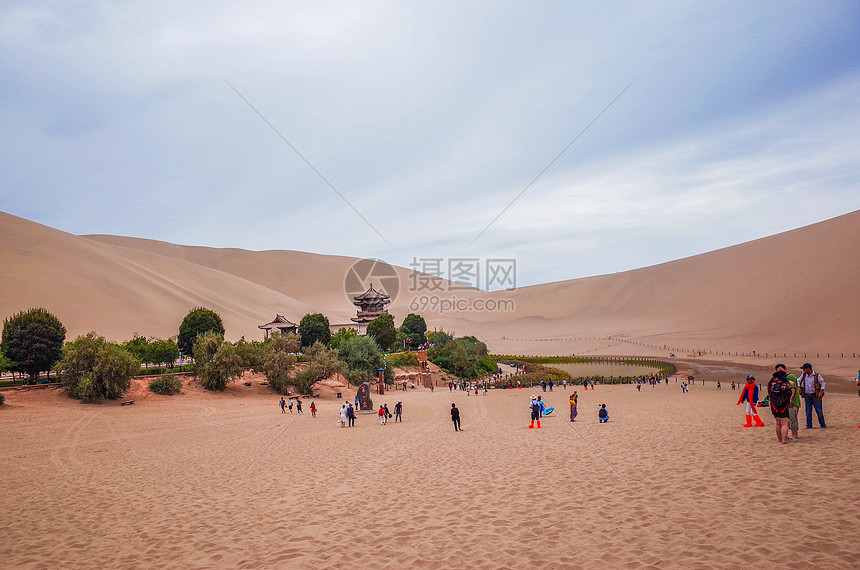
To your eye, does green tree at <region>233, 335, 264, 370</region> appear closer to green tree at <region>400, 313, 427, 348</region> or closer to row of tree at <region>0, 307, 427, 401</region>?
row of tree at <region>0, 307, 427, 401</region>

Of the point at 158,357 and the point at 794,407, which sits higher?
the point at 158,357

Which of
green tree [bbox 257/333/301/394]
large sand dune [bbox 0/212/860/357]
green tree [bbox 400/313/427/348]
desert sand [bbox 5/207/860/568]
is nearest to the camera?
desert sand [bbox 5/207/860/568]

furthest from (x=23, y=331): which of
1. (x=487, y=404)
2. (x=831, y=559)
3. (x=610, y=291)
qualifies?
(x=610, y=291)

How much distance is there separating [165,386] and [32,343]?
7.83 m

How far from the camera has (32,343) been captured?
30.5 metres

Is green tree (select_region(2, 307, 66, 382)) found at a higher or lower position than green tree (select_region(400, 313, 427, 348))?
lower

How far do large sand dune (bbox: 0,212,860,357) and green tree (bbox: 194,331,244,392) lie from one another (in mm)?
40715

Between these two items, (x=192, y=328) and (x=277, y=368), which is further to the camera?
(x=192, y=328)

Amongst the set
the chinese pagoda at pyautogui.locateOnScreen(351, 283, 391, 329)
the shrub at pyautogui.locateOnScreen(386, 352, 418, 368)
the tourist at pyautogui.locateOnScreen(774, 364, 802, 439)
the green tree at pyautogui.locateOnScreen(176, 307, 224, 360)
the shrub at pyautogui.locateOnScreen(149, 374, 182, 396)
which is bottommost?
the shrub at pyautogui.locateOnScreen(149, 374, 182, 396)

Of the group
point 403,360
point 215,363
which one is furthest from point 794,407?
point 403,360

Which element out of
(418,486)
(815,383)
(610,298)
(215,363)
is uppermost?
(610,298)

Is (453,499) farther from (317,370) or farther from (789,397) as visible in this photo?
(317,370)

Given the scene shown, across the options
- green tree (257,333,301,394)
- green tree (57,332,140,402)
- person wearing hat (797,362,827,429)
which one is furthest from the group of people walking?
green tree (257,333,301,394)

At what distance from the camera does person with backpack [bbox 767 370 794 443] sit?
1047cm
